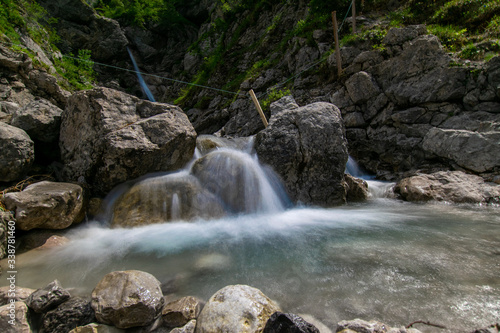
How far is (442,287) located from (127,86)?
89.6 ft

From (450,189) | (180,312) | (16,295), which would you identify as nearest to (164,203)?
(16,295)

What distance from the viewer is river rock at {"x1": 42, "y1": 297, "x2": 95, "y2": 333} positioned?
6.82 feet

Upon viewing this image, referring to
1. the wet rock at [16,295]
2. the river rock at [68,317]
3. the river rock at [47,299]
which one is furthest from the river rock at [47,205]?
the river rock at [68,317]

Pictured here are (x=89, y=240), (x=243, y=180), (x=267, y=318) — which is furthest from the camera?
(x=243, y=180)

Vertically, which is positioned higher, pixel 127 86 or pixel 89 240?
pixel 127 86

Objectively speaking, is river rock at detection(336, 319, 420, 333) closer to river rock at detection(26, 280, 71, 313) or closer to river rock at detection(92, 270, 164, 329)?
river rock at detection(92, 270, 164, 329)

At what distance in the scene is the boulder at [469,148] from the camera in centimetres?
633

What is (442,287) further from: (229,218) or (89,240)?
(89,240)

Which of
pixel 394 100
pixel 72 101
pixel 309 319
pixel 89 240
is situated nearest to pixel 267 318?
pixel 309 319

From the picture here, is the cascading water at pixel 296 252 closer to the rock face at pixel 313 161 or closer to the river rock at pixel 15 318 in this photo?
the rock face at pixel 313 161

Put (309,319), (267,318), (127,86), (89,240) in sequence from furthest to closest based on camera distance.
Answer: (127,86), (89,240), (309,319), (267,318)

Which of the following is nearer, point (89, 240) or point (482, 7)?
point (89, 240)

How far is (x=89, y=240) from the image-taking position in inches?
172

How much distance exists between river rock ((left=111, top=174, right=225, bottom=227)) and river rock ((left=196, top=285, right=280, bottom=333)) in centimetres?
355
